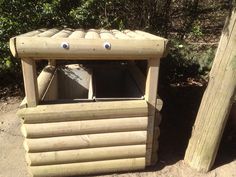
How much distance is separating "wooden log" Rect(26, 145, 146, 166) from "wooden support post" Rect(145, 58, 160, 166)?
0.36 ft

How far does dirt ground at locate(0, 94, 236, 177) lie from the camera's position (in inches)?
135

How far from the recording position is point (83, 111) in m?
2.92

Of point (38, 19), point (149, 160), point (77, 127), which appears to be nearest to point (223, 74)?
point (149, 160)

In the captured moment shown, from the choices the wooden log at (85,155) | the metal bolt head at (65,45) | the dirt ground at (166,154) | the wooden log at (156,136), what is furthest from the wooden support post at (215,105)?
the metal bolt head at (65,45)

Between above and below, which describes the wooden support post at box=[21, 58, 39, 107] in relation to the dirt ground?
above

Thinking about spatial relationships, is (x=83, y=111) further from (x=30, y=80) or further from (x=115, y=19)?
(x=115, y=19)

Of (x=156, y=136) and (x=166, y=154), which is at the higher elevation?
(x=156, y=136)

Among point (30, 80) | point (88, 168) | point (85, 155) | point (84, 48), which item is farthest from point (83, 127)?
point (84, 48)

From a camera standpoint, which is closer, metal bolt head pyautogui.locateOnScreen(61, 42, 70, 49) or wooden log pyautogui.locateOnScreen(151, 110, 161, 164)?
metal bolt head pyautogui.locateOnScreen(61, 42, 70, 49)

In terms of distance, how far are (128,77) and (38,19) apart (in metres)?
1.52

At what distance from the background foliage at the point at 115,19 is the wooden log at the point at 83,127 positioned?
5.53ft

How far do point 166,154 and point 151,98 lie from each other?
1.00 meters

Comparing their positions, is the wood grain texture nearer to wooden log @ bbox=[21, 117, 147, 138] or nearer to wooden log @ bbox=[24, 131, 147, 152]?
wooden log @ bbox=[21, 117, 147, 138]

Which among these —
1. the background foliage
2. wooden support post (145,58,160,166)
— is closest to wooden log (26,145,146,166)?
wooden support post (145,58,160,166)
